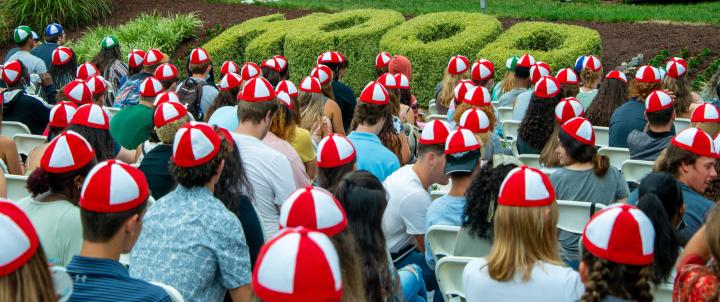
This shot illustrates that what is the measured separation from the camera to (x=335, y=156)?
19.0 ft

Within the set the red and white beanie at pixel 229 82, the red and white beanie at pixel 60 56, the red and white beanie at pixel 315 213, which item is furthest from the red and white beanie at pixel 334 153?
the red and white beanie at pixel 60 56

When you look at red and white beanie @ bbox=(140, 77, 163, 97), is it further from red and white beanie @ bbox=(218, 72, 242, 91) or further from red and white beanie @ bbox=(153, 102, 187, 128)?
red and white beanie @ bbox=(153, 102, 187, 128)

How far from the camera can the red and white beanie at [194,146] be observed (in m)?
4.66

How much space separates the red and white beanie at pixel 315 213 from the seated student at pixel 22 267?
103cm

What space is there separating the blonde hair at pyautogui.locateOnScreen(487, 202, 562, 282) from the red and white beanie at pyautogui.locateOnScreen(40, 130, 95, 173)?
7.06 ft

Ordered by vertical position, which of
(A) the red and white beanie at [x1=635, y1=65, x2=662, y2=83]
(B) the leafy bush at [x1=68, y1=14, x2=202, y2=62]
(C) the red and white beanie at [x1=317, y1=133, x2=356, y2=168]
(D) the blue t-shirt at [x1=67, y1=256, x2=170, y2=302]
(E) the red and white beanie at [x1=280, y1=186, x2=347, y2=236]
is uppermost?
(E) the red and white beanie at [x1=280, y1=186, x2=347, y2=236]

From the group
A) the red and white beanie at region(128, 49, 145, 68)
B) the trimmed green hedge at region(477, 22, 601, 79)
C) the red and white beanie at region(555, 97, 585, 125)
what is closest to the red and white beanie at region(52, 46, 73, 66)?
the red and white beanie at region(128, 49, 145, 68)

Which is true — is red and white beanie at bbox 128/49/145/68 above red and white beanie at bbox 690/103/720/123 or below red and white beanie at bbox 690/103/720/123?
below

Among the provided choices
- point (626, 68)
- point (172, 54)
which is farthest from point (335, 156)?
point (172, 54)

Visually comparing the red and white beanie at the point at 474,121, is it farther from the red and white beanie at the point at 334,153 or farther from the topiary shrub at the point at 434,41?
the topiary shrub at the point at 434,41

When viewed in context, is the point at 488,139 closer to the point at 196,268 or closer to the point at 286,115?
the point at 286,115

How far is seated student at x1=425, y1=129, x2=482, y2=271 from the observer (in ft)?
19.7

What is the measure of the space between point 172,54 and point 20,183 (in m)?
12.7

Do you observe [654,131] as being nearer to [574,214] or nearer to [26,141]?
[574,214]
